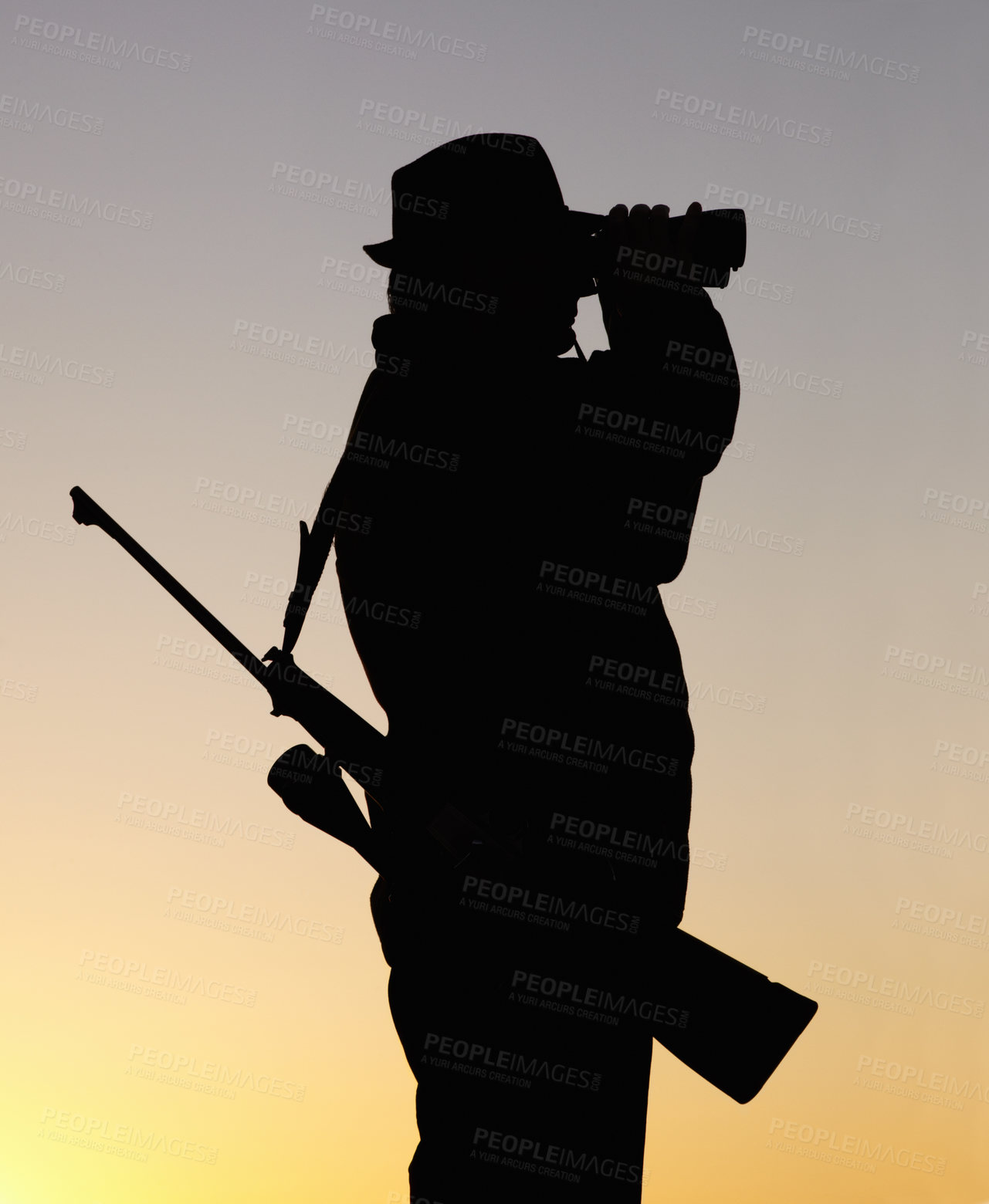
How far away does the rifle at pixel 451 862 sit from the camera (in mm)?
2547

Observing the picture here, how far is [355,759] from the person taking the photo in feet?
9.09

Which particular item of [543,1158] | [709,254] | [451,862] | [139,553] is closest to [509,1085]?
[543,1158]

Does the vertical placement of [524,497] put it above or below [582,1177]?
above

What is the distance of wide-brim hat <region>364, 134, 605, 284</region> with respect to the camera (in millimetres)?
2953

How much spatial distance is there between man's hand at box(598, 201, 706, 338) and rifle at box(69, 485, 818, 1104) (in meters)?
1.14

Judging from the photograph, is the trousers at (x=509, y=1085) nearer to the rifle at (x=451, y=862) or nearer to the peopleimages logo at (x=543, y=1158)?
the peopleimages logo at (x=543, y=1158)

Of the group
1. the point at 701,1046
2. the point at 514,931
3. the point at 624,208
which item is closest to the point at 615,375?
the point at 624,208

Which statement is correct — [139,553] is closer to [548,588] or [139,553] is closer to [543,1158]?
[548,588]

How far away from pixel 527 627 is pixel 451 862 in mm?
574

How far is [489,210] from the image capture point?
2975 millimetres

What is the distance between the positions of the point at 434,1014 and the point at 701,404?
153 cm

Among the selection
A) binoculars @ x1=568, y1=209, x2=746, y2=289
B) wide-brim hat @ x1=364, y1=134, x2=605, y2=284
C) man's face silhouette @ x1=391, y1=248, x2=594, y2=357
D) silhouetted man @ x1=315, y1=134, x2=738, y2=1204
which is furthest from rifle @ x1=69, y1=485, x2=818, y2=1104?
binoculars @ x1=568, y1=209, x2=746, y2=289

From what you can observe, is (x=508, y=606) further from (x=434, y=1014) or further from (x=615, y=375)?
(x=434, y=1014)

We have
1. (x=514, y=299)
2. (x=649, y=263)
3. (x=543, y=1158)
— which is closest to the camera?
(x=543, y=1158)
